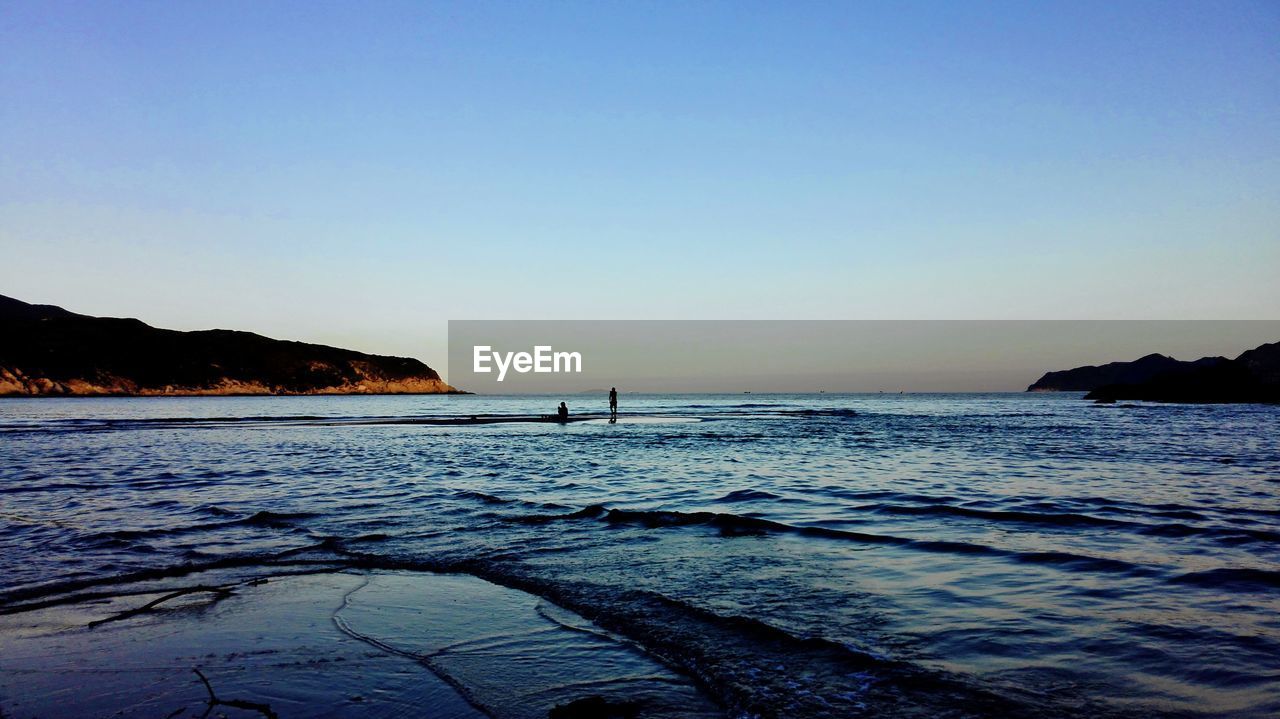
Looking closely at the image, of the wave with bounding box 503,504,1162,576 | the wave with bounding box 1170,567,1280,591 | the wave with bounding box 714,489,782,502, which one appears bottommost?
the wave with bounding box 714,489,782,502

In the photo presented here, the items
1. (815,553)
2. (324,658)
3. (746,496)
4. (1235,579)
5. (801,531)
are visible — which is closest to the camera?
(324,658)

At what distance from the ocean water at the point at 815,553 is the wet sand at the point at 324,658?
2.26ft

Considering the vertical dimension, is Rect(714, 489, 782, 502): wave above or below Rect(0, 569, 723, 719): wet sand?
below

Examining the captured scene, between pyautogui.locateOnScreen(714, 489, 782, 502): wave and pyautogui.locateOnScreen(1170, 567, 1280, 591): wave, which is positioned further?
pyautogui.locateOnScreen(714, 489, 782, 502): wave

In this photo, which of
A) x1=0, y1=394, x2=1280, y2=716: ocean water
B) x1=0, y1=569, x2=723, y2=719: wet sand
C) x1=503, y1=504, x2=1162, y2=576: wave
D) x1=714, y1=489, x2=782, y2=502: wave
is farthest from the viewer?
x1=714, y1=489, x2=782, y2=502: wave

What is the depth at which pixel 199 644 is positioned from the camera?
21.0ft

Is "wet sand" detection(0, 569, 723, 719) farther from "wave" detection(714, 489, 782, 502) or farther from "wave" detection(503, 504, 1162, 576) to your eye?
"wave" detection(714, 489, 782, 502)

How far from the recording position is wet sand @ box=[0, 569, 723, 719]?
508 cm

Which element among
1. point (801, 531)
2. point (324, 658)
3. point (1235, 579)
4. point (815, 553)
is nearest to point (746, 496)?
point (801, 531)

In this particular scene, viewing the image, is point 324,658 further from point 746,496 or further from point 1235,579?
point 746,496

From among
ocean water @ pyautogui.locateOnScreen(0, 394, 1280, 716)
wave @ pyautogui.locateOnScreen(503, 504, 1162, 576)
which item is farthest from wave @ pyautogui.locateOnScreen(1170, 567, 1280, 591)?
wave @ pyautogui.locateOnScreen(503, 504, 1162, 576)

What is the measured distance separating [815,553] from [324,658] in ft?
23.7

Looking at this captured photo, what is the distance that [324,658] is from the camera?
604 centimetres

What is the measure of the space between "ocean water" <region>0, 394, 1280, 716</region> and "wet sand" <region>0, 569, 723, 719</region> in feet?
2.26
